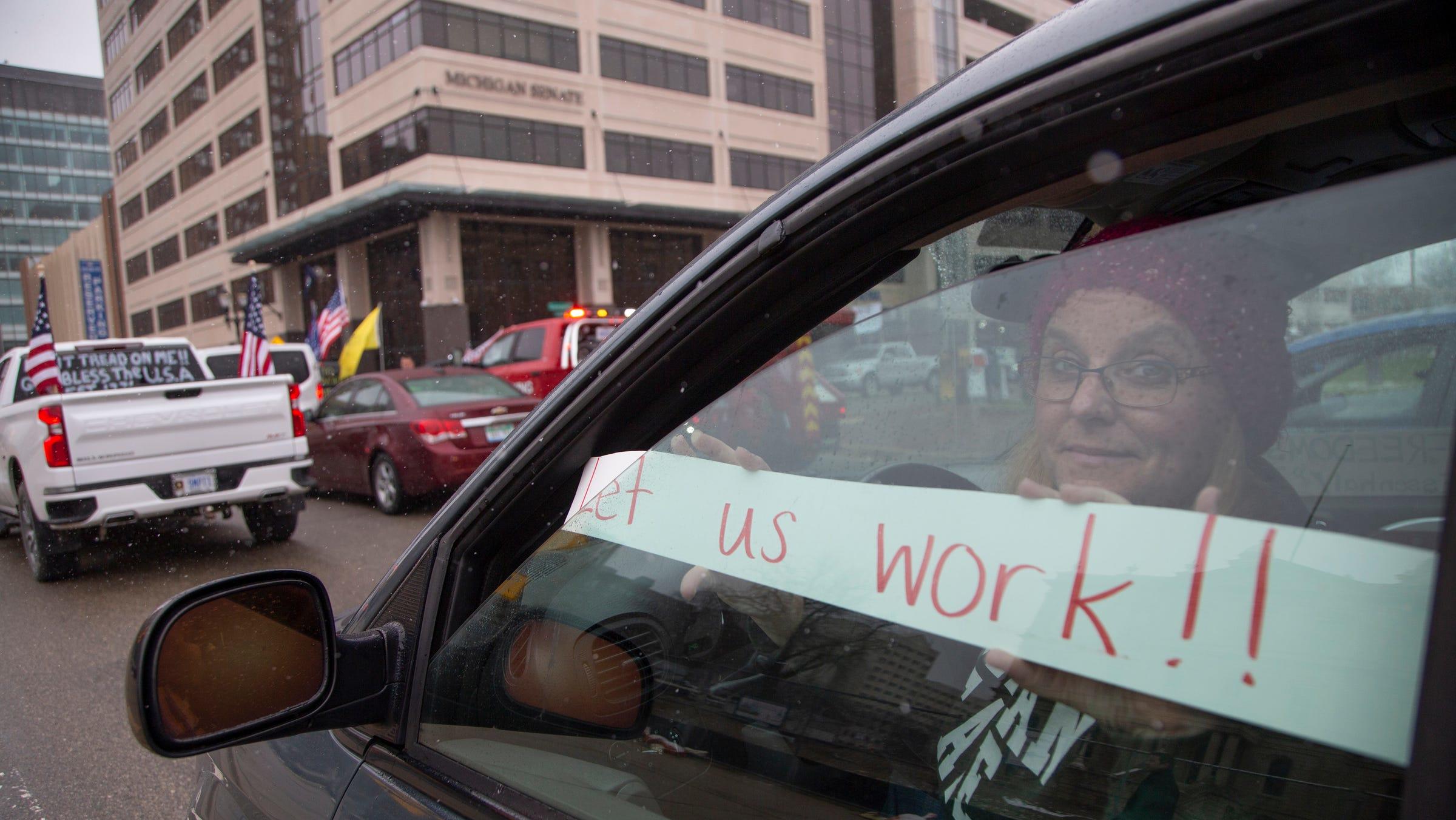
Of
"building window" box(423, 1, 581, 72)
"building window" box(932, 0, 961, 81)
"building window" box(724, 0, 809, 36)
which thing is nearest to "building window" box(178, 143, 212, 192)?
"building window" box(423, 1, 581, 72)

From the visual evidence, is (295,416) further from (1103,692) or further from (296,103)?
(296,103)

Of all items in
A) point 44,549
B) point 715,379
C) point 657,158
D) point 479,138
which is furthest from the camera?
point 657,158

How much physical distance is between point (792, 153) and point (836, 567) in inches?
1267

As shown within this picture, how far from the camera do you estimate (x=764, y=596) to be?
1038mm

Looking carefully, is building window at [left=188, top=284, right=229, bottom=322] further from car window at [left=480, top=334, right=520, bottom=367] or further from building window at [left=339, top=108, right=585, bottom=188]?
car window at [left=480, top=334, right=520, bottom=367]

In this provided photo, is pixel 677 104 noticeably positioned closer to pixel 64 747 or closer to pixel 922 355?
pixel 64 747

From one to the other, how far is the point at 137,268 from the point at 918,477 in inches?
2612

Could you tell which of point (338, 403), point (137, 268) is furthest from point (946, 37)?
point (137, 268)

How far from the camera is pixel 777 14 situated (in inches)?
733

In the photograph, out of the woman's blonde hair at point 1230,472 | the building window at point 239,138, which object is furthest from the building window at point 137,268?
the woman's blonde hair at point 1230,472

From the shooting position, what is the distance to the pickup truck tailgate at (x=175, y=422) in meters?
7.01

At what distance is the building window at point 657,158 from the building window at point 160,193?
30797mm

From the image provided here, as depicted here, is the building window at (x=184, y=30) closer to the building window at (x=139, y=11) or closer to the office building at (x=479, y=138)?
the office building at (x=479, y=138)

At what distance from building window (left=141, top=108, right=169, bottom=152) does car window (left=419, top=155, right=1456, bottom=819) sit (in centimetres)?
5512
